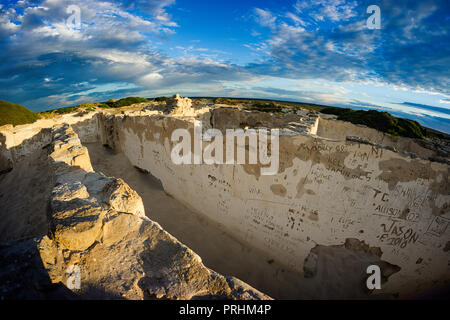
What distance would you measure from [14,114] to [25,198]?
1231cm

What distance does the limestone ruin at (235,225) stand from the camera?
1.70 metres

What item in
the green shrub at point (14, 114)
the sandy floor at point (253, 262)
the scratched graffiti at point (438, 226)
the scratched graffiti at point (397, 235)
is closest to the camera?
the scratched graffiti at point (438, 226)

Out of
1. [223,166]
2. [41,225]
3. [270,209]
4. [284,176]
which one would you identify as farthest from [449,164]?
[41,225]

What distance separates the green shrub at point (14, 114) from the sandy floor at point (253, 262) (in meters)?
12.0

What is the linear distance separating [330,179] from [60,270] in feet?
12.1

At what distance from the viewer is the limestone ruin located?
1698 mm

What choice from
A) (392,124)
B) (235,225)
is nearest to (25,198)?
(235,225)

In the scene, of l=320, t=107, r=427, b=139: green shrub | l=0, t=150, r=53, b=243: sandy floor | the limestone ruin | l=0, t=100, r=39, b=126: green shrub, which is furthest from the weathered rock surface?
l=320, t=107, r=427, b=139: green shrub

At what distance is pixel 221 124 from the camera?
40.4 ft

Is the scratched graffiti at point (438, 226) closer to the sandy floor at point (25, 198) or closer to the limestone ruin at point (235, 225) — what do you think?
the limestone ruin at point (235, 225)

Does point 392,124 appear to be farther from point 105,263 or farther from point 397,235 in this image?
point 105,263

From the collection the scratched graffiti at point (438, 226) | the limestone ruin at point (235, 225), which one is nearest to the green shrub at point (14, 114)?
the limestone ruin at point (235, 225)

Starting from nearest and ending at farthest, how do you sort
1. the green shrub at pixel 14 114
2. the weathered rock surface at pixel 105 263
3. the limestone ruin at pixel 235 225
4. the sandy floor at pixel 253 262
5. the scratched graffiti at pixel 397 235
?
the weathered rock surface at pixel 105 263, the limestone ruin at pixel 235 225, the scratched graffiti at pixel 397 235, the sandy floor at pixel 253 262, the green shrub at pixel 14 114
